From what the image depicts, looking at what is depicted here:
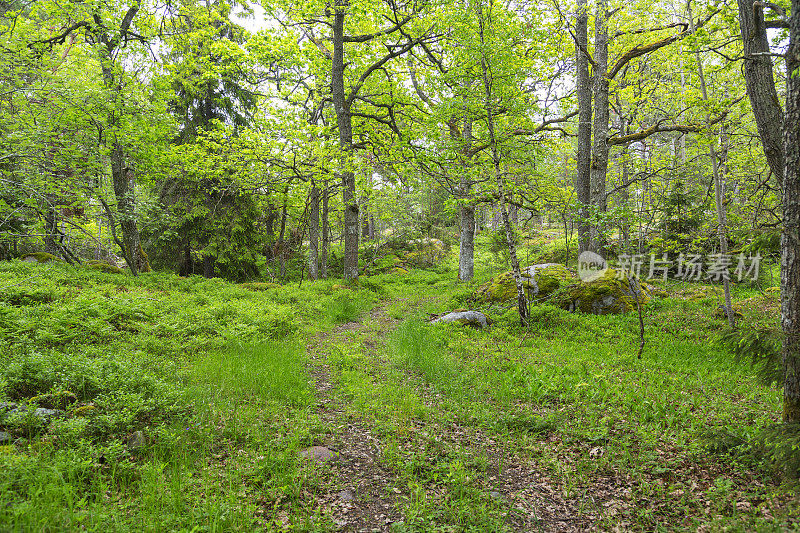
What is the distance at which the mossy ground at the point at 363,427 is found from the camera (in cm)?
311

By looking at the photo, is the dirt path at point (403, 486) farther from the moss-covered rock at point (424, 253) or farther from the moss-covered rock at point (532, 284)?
the moss-covered rock at point (424, 253)

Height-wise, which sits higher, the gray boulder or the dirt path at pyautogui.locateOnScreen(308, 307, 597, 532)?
the gray boulder

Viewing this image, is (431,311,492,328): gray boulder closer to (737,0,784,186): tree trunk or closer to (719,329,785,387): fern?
(719,329,785,387): fern

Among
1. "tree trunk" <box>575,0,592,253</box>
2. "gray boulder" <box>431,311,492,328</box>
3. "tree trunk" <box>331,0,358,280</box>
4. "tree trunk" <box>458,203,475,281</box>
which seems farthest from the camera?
"tree trunk" <box>458,203,475,281</box>

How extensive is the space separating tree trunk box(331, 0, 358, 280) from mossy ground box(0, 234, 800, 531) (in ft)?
21.1

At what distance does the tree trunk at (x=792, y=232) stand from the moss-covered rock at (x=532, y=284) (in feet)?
23.9

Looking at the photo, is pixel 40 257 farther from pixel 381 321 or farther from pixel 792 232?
pixel 792 232

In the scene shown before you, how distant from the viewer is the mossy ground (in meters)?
3.11

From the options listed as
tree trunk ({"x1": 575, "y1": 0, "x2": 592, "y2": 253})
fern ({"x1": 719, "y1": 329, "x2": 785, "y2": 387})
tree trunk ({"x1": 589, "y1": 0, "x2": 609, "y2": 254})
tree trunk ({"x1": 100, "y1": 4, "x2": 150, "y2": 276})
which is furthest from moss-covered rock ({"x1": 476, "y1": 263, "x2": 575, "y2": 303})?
tree trunk ({"x1": 100, "y1": 4, "x2": 150, "y2": 276})

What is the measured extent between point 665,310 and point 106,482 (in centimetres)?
1289

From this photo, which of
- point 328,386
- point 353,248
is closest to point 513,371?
point 328,386

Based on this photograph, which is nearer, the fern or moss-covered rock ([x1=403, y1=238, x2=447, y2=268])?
the fern

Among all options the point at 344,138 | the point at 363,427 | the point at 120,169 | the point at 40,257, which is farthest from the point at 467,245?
the point at 40,257

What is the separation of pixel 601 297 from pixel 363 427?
8.87 meters
